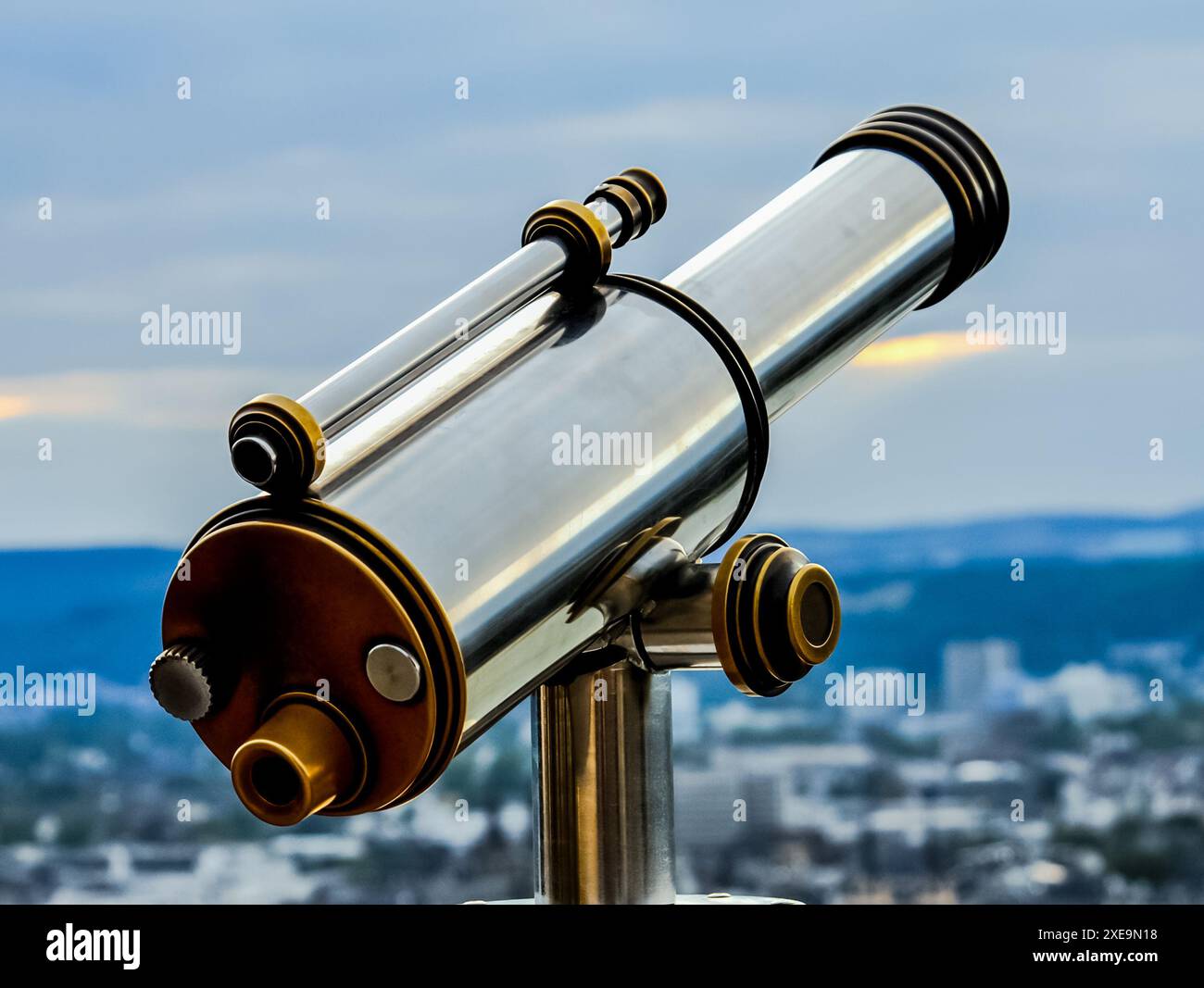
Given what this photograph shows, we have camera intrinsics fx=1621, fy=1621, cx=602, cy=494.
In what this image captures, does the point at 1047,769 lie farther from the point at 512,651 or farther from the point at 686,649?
the point at 512,651

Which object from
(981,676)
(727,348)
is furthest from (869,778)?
(727,348)

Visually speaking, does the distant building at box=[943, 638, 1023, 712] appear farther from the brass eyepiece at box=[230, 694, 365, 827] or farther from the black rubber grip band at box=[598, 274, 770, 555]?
the brass eyepiece at box=[230, 694, 365, 827]

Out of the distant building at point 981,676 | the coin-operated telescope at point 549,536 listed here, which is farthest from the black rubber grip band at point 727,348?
the distant building at point 981,676

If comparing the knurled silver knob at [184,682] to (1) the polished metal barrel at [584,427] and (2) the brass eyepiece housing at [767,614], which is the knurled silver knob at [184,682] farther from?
(2) the brass eyepiece housing at [767,614]

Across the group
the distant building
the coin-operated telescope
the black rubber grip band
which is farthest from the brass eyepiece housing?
the distant building

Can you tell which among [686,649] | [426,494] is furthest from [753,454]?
[426,494]

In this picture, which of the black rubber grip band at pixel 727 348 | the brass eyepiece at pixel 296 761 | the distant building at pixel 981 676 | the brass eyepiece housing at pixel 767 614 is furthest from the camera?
the distant building at pixel 981 676

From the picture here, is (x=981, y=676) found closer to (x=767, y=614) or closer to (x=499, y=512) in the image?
(x=767, y=614)
